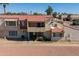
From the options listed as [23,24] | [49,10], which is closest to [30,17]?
[23,24]

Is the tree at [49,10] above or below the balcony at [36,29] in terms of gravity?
above

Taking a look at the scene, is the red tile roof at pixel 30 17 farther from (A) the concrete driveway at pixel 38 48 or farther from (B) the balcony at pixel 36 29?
(A) the concrete driveway at pixel 38 48

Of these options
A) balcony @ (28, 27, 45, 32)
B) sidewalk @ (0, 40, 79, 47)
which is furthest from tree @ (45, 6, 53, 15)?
sidewalk @ (0, 40, 79, 47)

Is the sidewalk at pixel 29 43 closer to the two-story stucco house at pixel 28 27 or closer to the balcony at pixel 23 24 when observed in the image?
the two-story stucco house at pixel 28 27

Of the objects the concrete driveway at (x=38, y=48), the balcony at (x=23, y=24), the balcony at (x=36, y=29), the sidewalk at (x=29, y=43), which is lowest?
the concrete driveway at (x=38, y=48)

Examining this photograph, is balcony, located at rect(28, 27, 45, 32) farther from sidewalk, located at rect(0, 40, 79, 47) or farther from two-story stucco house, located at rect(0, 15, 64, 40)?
sidewalk, located at rect(0, 40, 79, 47)

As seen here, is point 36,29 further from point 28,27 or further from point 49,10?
point 49,10

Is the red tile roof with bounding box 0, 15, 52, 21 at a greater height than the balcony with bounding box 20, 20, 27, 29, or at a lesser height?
greater

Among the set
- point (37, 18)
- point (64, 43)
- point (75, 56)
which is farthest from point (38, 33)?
point (75, 56)

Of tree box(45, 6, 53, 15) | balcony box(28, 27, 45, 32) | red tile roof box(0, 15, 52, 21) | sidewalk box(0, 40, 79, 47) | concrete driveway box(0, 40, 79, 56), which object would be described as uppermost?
tree box(45, 6, 53, 15)

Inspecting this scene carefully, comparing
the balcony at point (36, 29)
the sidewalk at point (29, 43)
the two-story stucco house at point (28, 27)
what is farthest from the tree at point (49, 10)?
the sidewalk at point (29, 43)

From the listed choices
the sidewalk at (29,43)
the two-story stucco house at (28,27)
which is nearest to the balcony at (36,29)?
the two-story stucco house at (28,27)
